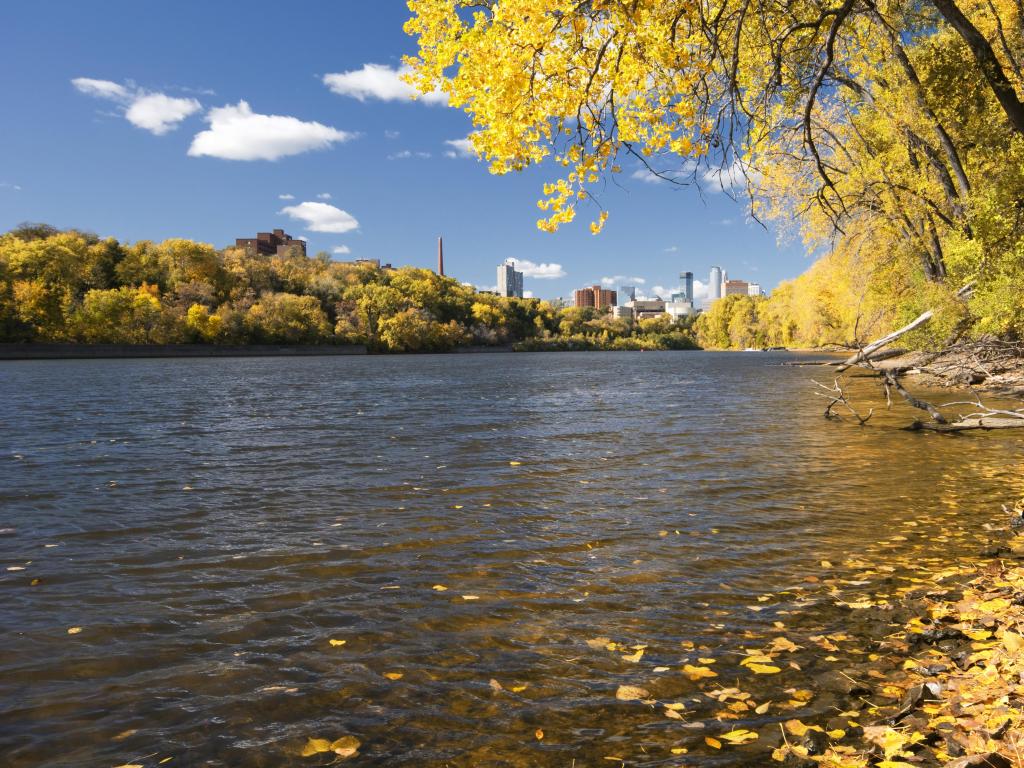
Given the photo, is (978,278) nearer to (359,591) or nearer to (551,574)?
(551,574)

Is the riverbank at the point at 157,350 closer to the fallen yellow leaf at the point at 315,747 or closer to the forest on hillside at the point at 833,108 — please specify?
the forest on hillside at the point at 833,108

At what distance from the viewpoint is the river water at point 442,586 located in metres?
4.81

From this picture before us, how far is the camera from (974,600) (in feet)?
21.6

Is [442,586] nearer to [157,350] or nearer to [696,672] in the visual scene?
[696,672]

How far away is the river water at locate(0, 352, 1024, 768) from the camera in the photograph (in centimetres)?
481

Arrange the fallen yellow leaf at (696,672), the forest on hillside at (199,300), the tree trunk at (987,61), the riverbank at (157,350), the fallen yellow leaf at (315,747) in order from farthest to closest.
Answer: the forest on hillside at (199,300) → the riverbank at (157,350) → the tree trunk at (987,61) → the fallen yellow leaf at (696,672) → the fallen yellow leaf at (315,747)

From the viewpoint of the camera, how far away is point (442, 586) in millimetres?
7578

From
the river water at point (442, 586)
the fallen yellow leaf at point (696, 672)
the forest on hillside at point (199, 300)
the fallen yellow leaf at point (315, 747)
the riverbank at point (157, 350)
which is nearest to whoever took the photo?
the fallen yellow leaf at point (315, 747)

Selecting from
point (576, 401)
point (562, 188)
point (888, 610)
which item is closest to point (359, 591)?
point (562, 188)

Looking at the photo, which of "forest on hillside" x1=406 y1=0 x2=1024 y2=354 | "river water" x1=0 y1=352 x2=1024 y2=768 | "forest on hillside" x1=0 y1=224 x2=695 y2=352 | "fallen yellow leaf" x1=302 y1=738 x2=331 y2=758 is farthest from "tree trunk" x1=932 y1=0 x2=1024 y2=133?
"forest on hillside" x1=0 y1=224 x2=695 y2=352

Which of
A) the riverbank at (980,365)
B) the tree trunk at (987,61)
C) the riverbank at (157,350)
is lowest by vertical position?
the riverbank at (980,365)

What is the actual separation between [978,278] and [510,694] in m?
24.0

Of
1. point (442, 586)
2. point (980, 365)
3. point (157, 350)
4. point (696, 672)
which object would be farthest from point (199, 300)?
point (696, 672)

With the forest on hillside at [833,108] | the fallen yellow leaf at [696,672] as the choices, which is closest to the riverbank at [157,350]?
the forest on hillside at [833,108]
